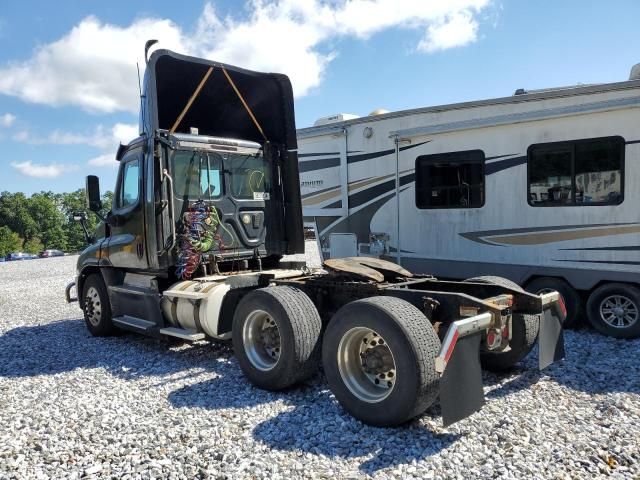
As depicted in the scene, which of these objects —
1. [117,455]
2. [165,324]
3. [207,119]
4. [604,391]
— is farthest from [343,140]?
[117,455]

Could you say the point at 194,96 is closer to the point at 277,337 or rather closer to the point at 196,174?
the point at 196,174

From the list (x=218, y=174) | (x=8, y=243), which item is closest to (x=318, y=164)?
(x=218, y=174)

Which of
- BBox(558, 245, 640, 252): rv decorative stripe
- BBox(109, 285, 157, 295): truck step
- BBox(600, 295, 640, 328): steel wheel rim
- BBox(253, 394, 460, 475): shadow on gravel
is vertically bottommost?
BBox(253, 394, 460, 475): shadow on gravel

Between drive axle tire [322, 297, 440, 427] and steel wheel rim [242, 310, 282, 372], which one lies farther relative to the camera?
steel wheel rim [242, 310, 282, 372]

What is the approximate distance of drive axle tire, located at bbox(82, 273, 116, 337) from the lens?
7328 millimetres

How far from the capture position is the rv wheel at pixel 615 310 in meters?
6.54

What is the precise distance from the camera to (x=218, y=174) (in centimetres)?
669

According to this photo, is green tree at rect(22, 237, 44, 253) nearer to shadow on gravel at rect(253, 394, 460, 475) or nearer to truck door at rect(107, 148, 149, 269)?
truck door at rect(107, 148, 149, 269)

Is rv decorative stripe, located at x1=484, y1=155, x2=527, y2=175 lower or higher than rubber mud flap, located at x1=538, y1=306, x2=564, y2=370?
higher

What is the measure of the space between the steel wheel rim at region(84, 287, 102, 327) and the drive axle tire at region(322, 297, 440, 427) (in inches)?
171

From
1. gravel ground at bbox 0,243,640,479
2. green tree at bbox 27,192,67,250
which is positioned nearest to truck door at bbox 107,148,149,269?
gravel ground at bbox 0,243,640,479

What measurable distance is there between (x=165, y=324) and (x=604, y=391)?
4781 mm

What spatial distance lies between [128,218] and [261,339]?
268 centimetres

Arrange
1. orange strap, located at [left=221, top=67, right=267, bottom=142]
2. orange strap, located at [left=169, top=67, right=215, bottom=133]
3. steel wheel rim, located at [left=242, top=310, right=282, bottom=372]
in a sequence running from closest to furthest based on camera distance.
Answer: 1. steel wheel rim, located at [left=242, top=310, right=282, bottom=372]
2. orange strap, located at [left=169, top=67, right=215, bottom=133]
3. orange strap, located at [left=221, top=67, right=267, bottom=142]
